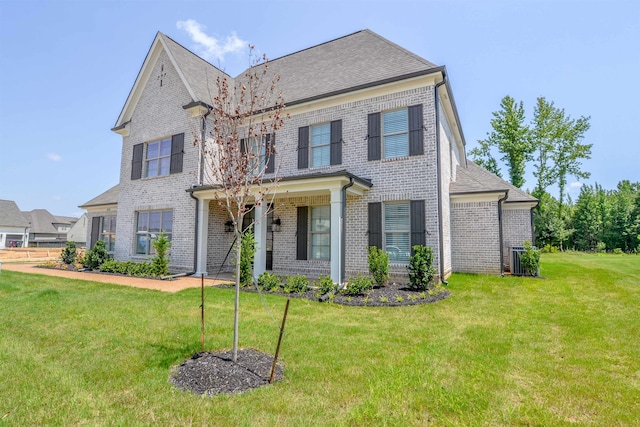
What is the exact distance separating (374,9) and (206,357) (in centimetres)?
863

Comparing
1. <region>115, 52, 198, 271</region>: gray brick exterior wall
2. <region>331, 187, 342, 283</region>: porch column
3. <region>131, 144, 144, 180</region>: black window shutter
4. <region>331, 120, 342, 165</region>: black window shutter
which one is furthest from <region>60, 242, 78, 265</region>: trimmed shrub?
<region>331, 187, 342, 283</region>: porch column

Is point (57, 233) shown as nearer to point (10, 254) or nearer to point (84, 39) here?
point (10, 254)

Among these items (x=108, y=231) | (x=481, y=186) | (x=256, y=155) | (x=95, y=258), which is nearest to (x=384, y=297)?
(x=256, y=155)

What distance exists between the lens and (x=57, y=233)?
53562 millimetres

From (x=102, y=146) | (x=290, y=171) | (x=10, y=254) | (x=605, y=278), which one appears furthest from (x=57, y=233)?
(x=605, y=278)

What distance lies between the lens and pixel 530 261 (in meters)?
10.5

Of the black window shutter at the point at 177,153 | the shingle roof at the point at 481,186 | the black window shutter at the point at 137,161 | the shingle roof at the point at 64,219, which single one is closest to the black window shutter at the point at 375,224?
the shingle roof at the point at 481,186

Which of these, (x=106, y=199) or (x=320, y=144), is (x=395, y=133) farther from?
(x=106, y=199)

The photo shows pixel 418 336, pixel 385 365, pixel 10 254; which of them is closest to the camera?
pixel 385 365

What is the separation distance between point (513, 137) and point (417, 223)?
2269 cm

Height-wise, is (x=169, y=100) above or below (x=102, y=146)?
above

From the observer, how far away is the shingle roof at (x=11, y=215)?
133ft

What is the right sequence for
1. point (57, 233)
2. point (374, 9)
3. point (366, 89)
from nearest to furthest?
1. point (374, 9)
2. point (366, 89)
3. point (57, 233)

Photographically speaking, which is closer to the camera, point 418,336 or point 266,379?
point 266,379
